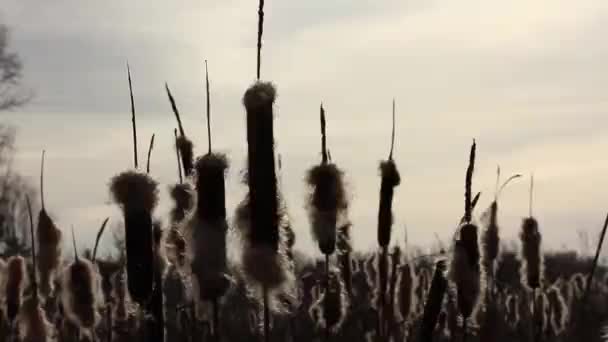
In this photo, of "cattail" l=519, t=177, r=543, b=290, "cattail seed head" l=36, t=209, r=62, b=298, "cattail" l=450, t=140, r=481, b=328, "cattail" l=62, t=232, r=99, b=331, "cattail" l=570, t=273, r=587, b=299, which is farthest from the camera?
"cattail" l=570, t=273, r=587, b=299

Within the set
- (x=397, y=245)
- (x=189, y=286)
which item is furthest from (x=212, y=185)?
(x=397, y=245)

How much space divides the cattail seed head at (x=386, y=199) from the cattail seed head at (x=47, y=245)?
1.24 m

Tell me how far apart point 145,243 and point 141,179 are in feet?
0.99

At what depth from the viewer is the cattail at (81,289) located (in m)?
3.30

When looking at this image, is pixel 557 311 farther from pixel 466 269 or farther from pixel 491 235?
pixel 466 269

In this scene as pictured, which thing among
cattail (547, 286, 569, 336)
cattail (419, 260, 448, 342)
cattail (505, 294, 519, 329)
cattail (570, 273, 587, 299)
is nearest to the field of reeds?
cattail (419, 260, 448, 342)

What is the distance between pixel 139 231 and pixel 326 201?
1.36m

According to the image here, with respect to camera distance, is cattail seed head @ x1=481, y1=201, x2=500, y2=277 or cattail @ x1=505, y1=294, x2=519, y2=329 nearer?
cattail seed head @ x1=481, y1=201, x2=500, y2=277

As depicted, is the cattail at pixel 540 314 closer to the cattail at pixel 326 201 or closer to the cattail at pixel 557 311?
the cattail at pixel 557 311

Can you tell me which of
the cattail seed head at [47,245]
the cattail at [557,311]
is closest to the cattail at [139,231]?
the cattail seed head at [47,245]

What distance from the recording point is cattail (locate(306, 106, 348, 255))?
3.74 meters

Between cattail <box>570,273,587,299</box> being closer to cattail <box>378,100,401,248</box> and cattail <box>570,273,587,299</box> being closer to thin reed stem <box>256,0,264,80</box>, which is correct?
cattail <box>378,100,401,248</box>

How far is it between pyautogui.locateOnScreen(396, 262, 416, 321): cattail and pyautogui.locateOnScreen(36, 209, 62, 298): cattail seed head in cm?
171

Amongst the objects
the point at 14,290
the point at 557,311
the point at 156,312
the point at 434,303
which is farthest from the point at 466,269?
the point at 557,311
